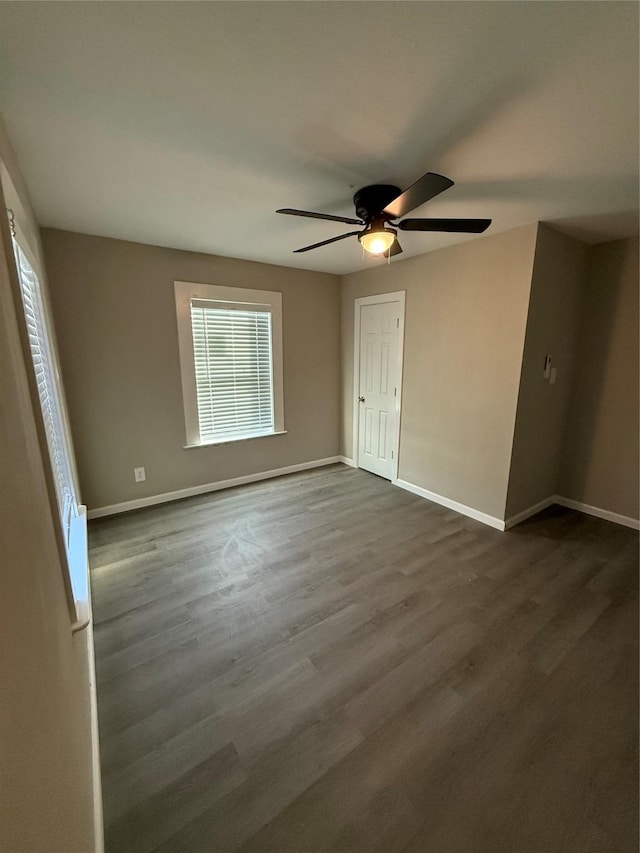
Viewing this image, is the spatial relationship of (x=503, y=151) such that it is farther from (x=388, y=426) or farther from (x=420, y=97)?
(x=388, y=426)

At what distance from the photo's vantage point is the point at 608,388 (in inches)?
121

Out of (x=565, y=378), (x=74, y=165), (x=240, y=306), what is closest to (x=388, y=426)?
(x=565, y=378)

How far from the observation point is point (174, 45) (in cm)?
105

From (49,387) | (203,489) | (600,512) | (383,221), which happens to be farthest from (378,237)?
(600,512)

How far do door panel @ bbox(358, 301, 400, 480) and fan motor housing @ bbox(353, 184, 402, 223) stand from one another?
163 cm

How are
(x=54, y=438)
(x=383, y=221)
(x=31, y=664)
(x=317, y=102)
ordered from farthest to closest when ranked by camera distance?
(x=383, y=221) → (x=54, y=438) → (x=317, y=102) → (x=31, y=664)

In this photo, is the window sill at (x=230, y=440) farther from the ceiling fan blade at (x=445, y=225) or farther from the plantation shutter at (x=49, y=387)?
the ceiling fan blade at (x=445, y=225)

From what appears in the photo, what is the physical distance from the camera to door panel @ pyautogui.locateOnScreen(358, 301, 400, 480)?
3684mm

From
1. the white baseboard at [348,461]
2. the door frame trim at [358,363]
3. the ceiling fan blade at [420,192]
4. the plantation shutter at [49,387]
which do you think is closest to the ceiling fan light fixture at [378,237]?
the ceiling fan blade at [420,192]

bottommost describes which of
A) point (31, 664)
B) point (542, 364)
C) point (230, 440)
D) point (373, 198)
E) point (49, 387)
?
point (230, 440)

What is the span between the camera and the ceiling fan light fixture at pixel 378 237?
1922mm

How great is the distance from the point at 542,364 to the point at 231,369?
288cm

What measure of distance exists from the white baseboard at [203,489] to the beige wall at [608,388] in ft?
8.75

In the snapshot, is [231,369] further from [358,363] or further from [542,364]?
[542,364]
